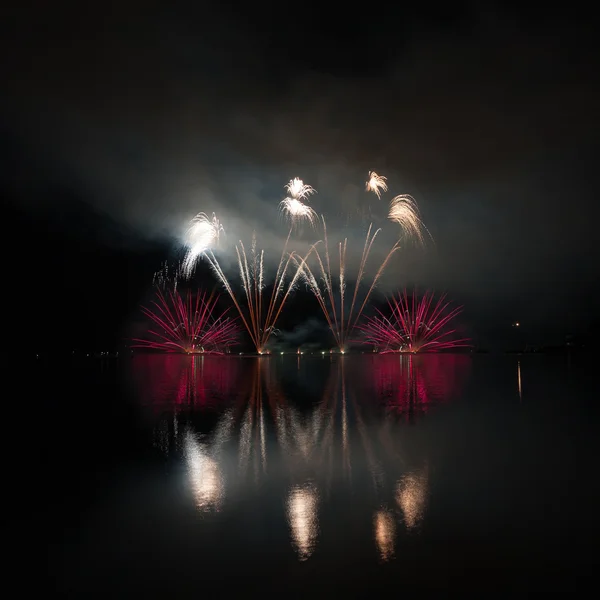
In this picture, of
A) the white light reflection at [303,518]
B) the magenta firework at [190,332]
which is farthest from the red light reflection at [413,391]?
the magenta firework at [190,332]

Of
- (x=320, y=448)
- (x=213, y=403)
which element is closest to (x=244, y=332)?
(x=213, y=403)

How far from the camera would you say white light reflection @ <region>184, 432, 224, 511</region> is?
6.54 metres

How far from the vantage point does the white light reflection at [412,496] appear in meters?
5.96

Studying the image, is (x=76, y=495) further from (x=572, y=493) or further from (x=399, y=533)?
(x=572, y=493)

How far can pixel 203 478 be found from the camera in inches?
295

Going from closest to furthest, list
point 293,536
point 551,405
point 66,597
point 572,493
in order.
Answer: point 66,597
point 293,536
point 572,493
point 551,405

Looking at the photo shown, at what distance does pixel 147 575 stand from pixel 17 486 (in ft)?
12.6

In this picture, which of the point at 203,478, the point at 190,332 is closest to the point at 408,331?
the point at 190,332

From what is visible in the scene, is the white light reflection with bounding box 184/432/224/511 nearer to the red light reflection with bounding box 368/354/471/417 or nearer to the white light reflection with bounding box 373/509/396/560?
the white light reflection with bounding box 373/509/396/560

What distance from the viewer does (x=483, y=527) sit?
571 cm

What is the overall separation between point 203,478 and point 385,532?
3.07 m

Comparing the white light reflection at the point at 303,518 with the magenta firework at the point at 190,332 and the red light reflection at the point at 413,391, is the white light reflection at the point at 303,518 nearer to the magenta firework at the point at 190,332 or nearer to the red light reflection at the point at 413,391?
the red light reflection at the point at 413,391

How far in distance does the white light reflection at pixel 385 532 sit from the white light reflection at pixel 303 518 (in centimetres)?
67

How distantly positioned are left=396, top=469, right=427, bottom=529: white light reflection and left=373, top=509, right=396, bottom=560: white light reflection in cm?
20
